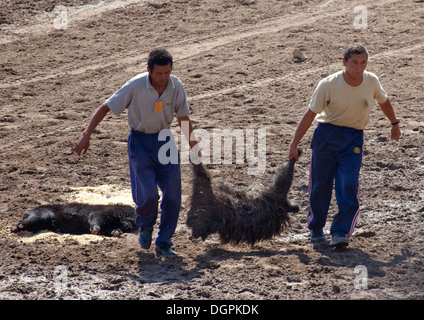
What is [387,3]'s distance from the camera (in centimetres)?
1298

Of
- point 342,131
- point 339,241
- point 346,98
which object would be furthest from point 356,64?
point 339,241

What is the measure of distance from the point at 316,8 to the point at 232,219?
7843mm

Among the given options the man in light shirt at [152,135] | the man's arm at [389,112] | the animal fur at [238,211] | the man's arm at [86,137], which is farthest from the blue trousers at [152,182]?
the man's arm at [389,112]

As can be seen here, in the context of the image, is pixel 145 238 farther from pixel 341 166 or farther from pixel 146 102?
pixel 341 166

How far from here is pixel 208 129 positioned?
942 centimetres

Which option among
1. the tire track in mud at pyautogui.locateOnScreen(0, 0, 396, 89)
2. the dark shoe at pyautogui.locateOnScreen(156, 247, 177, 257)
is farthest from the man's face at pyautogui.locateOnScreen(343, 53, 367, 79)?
the tire track in mud at pyautogui.locateOnScreen(0, 0, 396, 89)

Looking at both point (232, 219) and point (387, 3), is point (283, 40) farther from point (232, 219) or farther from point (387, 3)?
point (232, 219)

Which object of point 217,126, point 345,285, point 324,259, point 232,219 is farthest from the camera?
point 217,126

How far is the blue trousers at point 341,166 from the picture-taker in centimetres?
604

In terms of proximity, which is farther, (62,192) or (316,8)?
(316,8)

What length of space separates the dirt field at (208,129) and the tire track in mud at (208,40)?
0.04m

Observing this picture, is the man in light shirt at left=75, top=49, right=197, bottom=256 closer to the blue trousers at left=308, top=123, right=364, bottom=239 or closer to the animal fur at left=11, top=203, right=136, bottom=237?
the animal fur at left=11, top=203, right=136, bottom=237

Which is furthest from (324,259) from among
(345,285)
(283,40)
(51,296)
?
(283,40)

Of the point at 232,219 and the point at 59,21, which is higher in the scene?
the point at 59,21
